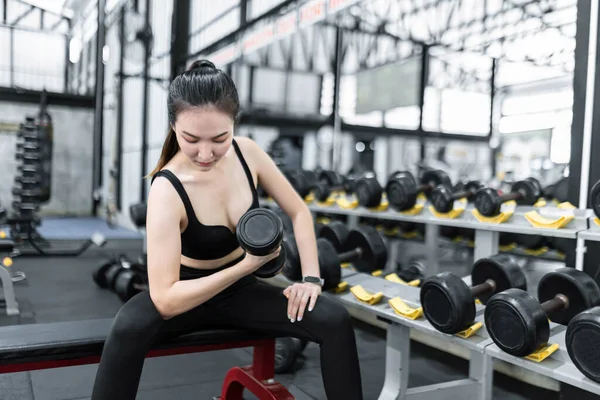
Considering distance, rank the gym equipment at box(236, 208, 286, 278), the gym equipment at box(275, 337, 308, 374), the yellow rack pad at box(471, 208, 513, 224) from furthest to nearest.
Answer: the gym equipment at box(275, 337, 308, 374), the yellow rack pad at box(471, 208, 513, 224), the gym equipment at box(236, 208, 286, 278)

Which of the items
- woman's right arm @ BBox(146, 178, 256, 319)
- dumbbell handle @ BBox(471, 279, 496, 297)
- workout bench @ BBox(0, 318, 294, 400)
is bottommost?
workout bench @ BBox(0, 318, 294, 400)

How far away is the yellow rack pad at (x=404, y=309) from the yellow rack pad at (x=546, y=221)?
1.76 feet

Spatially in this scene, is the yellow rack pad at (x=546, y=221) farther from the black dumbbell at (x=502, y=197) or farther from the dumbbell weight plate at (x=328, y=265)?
the dumbbell weight plate at (x=328, y=265)

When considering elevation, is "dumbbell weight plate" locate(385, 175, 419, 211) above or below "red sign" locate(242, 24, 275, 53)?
below

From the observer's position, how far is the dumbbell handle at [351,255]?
2.18m

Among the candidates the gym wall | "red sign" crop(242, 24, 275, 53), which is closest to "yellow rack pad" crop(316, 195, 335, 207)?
"red sign" crop(242, 24, 275, 53)

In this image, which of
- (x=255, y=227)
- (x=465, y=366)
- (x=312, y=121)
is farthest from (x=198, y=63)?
(x=312, y=121)

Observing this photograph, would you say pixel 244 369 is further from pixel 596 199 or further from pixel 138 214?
pixel 138 214

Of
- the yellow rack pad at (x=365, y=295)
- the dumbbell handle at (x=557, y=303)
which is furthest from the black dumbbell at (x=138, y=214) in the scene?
the dumbbell handle at (x=557, y=303)

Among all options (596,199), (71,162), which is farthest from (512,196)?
(71,162)

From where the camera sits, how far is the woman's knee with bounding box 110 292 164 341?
1.13 meters

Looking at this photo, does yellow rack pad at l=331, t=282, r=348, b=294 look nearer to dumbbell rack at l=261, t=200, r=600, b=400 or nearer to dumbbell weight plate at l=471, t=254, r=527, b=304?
dumbbell rack at l=261, t=200, r=600, b=400

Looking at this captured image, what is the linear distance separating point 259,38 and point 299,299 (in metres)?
3.56

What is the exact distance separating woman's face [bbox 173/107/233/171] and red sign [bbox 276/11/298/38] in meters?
2.85
